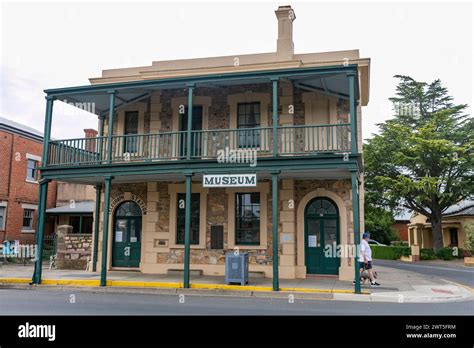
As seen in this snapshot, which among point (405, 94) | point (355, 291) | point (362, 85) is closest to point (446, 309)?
point (355, 291)

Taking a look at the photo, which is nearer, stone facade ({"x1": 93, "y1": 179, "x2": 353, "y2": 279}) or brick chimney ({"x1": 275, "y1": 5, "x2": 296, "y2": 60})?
stone facade ({"x1": 93, "y1": 179, "x2": 353, "y2": 279})

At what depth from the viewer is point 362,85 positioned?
16812 mm

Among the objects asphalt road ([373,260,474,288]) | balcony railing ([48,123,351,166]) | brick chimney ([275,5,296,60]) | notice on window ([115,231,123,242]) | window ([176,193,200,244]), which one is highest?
brick chimney ([275,5,296,60])

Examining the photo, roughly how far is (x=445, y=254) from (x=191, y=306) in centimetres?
2248

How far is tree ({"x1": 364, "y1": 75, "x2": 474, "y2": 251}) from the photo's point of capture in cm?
2619

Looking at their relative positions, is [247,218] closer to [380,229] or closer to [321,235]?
[321,235]

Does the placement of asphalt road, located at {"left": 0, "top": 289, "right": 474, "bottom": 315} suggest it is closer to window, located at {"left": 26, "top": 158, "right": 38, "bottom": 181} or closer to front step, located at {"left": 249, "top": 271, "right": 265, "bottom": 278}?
front step, located at {"left": 249, "top": 271, "right": 265, "bottom": 278}

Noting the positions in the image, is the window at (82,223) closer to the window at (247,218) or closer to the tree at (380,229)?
the window at (247,218)

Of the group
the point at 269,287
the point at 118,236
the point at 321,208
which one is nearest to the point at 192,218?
the point at 118,236

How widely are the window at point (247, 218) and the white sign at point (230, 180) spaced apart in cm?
261

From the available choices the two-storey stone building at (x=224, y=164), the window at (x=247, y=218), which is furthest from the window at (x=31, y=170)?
the window at (x=247, y=218)

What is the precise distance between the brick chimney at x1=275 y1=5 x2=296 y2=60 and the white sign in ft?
19.0

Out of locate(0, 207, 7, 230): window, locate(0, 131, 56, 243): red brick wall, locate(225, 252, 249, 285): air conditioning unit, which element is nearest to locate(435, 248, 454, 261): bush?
locate(225, 252, 249, 285): air conditioning unit

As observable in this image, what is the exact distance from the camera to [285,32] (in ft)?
54.4
